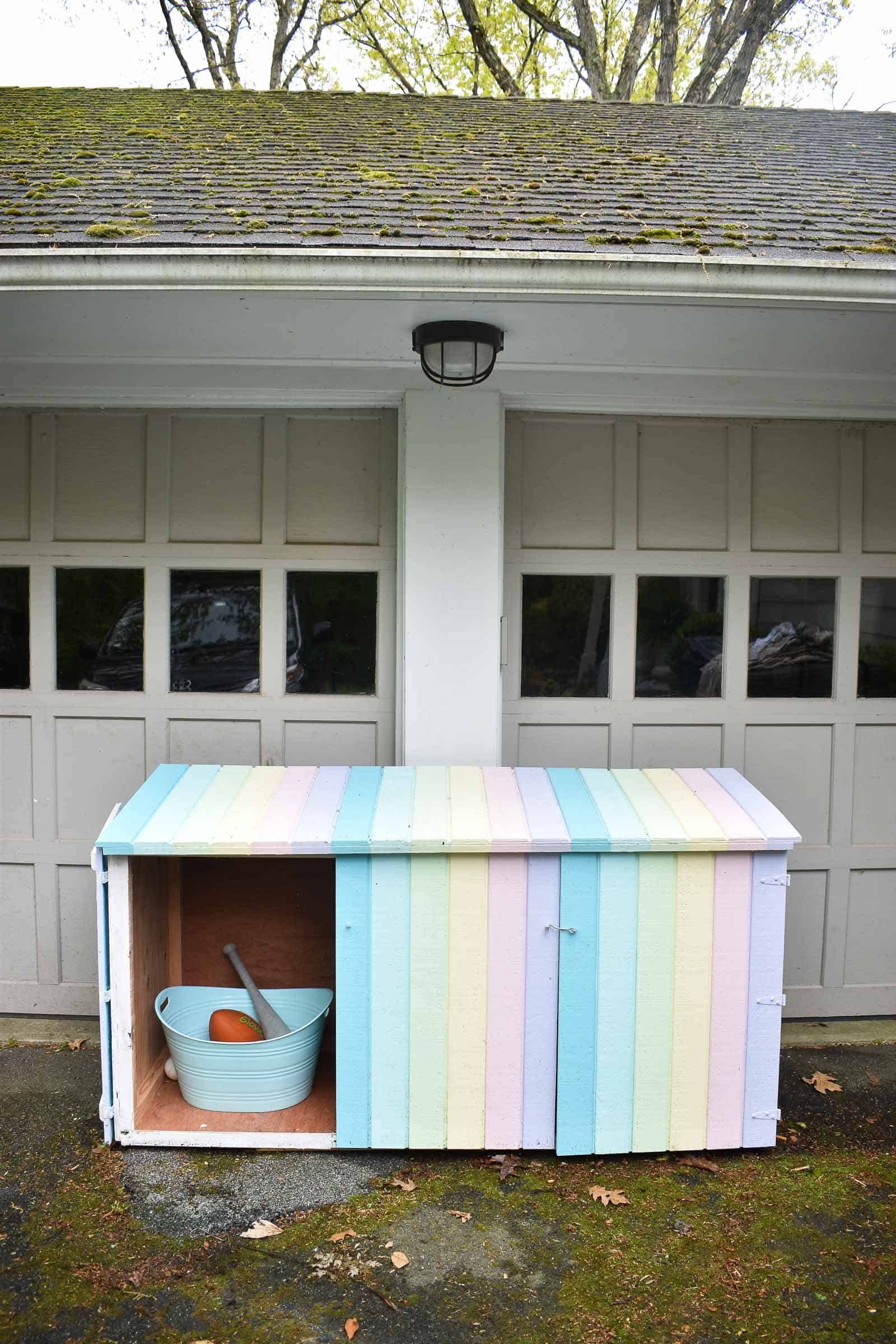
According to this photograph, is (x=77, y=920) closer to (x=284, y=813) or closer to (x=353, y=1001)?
(x=284, y=813)

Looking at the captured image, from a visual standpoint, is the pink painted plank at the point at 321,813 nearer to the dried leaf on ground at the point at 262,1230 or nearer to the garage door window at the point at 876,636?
the dried leaf on ground at the point at 262,1230

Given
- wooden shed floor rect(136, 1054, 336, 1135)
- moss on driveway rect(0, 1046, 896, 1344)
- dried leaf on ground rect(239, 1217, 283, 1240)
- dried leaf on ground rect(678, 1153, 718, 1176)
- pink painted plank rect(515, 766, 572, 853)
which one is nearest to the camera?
moss on driveway rect(0, 1046, 896, 1344)

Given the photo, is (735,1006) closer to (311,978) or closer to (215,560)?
(311,978)

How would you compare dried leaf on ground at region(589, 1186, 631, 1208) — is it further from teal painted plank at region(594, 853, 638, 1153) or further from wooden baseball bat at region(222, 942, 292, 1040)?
wooden baseball bat at region(222, 942, 292, 1040)

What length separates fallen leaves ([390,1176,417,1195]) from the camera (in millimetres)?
2920

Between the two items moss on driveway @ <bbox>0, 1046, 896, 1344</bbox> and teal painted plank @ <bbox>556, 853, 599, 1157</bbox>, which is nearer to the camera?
moss on driveway @ <bbox>0, 1046, 896, 1344</bbox>

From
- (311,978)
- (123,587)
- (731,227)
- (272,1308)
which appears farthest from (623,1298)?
(731,227)

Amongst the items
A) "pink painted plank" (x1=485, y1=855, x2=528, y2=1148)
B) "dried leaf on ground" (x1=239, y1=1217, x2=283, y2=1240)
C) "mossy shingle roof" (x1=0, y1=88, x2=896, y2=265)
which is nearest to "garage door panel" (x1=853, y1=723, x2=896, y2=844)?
"pink painted plank" (x1=485, y1=855, x2=528, y2=1148)

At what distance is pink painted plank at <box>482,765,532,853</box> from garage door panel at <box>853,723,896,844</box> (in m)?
1.58

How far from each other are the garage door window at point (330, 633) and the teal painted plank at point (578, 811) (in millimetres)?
898

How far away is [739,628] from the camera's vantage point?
393 cm

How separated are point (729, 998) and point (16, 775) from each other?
286 centimetres

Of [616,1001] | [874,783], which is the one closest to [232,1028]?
[616,1001]

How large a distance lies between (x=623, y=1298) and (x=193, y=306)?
3.14 metres
